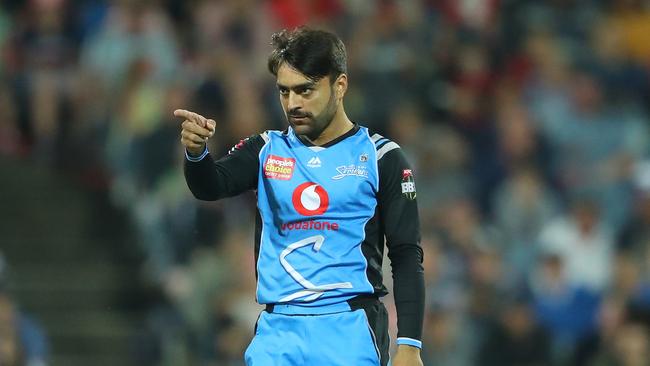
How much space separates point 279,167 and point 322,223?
30 cm

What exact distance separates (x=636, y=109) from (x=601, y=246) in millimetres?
2024

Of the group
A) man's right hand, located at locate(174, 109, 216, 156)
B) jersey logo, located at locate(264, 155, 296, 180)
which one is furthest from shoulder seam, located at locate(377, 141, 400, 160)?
man's right hand, located at locate(174, 109, 216, 156)

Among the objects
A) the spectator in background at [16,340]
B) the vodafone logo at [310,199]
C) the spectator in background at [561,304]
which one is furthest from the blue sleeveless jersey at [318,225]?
the spectator in background at [561,304]

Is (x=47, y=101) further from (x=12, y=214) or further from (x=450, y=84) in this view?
(x=450, y=84)

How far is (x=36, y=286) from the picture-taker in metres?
12.5

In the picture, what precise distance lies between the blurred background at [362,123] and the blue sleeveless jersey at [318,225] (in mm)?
5161

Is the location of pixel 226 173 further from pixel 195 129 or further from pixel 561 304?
pixel 561 304

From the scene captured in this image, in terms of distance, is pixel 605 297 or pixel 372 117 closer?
pixel 605 297

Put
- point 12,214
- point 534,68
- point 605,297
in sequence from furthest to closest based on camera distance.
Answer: point 534,68, point 12,214, point 605,297

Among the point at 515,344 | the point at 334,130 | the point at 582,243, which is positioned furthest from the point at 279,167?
the point at 582,243

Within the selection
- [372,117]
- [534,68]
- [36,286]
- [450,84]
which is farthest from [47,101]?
[534,68]

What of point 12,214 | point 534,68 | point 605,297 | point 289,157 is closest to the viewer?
point 289,157

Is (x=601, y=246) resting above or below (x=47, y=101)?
below

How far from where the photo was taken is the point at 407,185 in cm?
562
